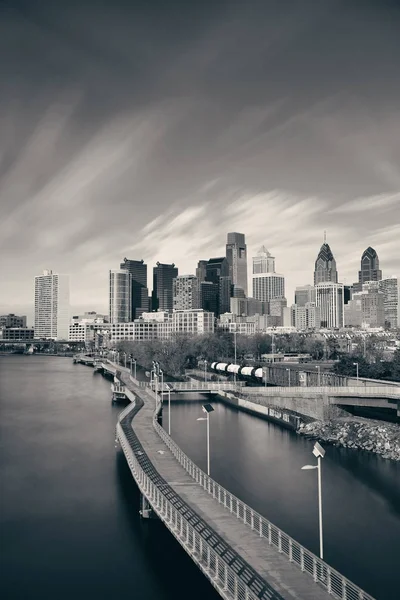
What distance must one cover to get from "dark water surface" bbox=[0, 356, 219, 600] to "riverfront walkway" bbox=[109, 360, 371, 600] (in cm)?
278

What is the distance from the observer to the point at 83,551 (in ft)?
96.2

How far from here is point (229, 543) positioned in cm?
2372

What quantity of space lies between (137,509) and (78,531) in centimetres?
473

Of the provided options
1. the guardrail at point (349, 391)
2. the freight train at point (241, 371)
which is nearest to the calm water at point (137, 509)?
the guardrail at point (349, 391)

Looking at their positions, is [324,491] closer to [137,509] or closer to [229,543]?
[137,509]

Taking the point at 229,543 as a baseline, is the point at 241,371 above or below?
above

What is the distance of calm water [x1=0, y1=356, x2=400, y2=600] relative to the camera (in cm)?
2653

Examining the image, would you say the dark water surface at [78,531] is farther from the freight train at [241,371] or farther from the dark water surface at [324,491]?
the freight train at [241,371]

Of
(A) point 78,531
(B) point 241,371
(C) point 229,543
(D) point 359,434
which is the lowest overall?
(A) point 78,531

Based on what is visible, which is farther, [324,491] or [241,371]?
[241,371]

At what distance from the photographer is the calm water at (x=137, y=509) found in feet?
87.0

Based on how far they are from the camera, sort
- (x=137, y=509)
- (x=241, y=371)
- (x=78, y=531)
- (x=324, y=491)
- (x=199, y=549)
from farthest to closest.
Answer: (x=241, y=371) < (x=324, y=491) < (x=137, y=509) < (x=78, y=531) < (x=199, y=549)

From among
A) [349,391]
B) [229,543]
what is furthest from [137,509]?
[349,391]

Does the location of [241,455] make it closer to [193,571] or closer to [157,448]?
[157,448]
